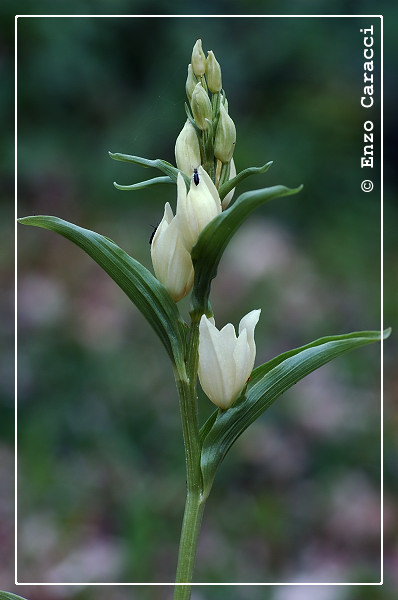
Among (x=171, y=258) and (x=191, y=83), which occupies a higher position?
(x=191, y=83)

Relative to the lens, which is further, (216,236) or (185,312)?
(185,312)

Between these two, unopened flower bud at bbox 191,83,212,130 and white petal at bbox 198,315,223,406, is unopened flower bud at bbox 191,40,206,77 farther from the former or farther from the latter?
white petal at bbox 198,315,223,406

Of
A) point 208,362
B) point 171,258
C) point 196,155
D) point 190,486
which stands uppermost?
point 196,155

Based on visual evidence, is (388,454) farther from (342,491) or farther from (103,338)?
(103,338)

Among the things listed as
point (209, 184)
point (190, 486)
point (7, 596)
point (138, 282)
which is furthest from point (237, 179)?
→ point (7, 596)

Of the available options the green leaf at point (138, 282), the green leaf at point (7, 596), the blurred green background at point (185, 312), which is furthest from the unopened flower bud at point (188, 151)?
the blurred green background at point (185, 312)

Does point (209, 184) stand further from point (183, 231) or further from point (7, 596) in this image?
point (7, 596)

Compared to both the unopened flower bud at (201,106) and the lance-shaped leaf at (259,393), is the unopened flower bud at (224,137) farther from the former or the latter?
the lance-shaped leaf at (259,393)
